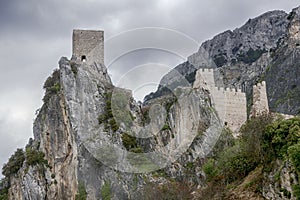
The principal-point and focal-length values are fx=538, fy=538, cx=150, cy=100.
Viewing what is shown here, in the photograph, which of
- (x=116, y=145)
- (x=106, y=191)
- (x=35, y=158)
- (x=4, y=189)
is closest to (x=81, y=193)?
(x=106, y=191)

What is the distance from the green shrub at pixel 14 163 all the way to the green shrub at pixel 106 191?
15639 millimetres

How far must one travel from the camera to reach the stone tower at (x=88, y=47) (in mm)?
56031

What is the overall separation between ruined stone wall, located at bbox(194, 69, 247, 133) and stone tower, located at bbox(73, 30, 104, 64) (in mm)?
13211

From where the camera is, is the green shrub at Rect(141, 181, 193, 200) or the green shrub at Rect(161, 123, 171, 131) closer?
the green shrub at Rect(141, 181, 193, 200)

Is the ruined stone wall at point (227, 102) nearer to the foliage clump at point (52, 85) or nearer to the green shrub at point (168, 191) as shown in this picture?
the green shrub at point (168, 191)

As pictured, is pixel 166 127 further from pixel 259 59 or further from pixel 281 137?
pixel 259 59

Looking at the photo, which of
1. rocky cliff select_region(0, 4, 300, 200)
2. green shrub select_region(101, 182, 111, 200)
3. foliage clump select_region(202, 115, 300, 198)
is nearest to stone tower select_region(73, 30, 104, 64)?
rocky cliff select_region(0, 4, 300, 200)

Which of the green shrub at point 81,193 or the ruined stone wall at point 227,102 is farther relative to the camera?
the green shrub at point 81,193

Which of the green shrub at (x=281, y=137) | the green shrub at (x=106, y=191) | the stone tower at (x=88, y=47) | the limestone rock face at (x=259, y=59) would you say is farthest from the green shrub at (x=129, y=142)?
the green shrub at (x=281, y=137)

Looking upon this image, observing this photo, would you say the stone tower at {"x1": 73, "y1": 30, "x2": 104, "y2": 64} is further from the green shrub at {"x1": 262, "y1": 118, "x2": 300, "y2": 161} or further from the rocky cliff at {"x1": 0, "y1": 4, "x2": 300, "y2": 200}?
the green shrub at {"x1": 262, "y1": 118, "x2": 300, "y2": 161}

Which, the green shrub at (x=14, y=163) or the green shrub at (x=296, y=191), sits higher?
the green shrub at (x=14, y=163)

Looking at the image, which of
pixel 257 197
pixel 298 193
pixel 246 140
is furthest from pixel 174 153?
pixel 298 193

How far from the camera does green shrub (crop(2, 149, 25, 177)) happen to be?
58.1m

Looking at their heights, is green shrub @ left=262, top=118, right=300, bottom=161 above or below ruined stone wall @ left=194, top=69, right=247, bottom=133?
below
